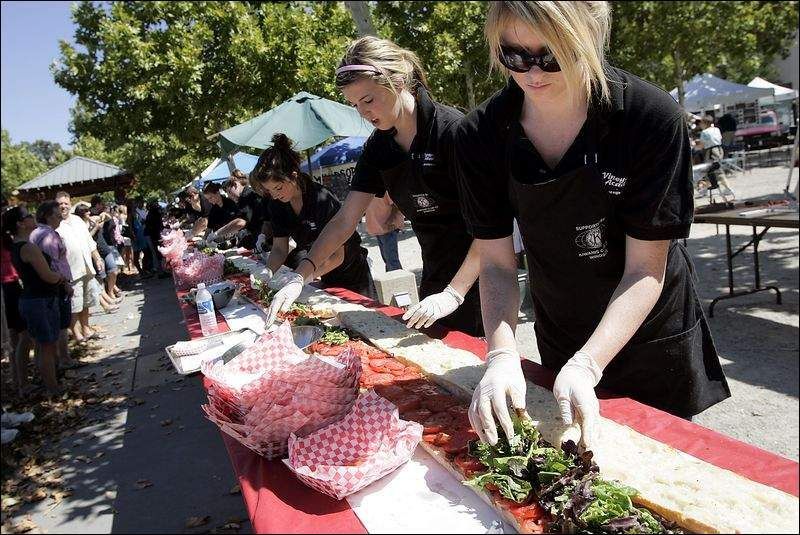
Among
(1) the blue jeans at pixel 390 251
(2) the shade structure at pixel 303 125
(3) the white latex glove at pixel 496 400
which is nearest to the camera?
(3) the white latex glove at pixel 496 400

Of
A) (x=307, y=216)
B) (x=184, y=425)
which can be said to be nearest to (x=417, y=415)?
(x=307, y=216)

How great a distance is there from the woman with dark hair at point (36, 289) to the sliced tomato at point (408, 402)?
5.70m

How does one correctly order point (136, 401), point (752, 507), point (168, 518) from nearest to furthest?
point (752, 507) → point (168, 518) → point (136, 401)

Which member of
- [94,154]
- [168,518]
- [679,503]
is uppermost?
[94,154]

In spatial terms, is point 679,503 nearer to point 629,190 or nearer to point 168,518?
point 629,190

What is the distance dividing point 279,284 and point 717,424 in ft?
10.2

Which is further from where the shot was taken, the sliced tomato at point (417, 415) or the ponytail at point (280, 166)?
the ponytail at point (280, 166)

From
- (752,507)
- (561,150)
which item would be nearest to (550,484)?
(752,507)

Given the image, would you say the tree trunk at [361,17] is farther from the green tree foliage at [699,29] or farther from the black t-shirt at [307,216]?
the green tree foliage at [699,29]

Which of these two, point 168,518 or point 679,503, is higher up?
point 679,503

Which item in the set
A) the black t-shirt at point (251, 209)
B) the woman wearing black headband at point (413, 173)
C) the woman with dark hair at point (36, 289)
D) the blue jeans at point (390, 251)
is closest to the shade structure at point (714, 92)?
the blue jeans at point (390, 251)

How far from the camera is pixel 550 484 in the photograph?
1314 mm

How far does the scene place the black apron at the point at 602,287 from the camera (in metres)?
1.54

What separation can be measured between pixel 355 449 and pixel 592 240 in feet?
2.82
